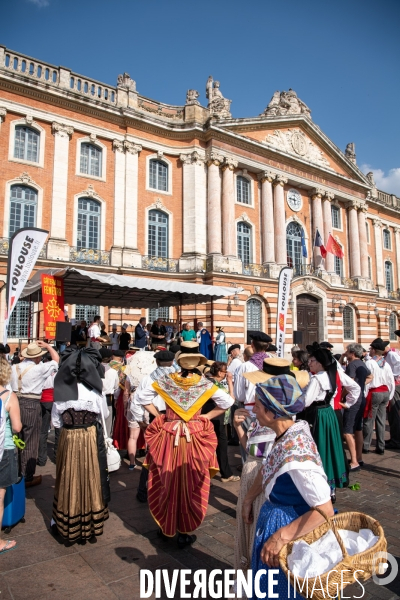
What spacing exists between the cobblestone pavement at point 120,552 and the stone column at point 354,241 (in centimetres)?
2417

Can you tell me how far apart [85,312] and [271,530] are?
18.0 metres

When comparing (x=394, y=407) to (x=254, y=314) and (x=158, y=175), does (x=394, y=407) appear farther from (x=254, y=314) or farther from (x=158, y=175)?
(x=158, y=175)

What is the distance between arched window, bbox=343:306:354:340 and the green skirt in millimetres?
22806

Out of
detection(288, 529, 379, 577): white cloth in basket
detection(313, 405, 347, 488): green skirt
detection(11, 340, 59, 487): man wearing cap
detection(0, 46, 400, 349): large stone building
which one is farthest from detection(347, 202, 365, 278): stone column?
detection(288, 529, 379, 577): white cloth in basket

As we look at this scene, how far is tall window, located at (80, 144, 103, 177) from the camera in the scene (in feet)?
64.8

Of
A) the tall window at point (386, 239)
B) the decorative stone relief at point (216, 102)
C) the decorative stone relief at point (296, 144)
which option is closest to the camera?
the decorative stone relief at point (216, 102)

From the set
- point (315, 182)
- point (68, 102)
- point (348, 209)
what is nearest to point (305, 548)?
point (68, 102)

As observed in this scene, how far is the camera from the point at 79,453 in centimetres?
403

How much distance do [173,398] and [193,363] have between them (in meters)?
0.41

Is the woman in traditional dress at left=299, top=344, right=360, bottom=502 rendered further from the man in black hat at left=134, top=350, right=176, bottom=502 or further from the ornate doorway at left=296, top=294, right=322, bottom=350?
the ornate doorway at left=296, top=294, right=322, bottom=350

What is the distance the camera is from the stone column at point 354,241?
27.8 m

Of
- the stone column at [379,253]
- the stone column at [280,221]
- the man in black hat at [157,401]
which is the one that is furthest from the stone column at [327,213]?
the man in black hat at [157,401]

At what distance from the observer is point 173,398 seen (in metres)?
4.07

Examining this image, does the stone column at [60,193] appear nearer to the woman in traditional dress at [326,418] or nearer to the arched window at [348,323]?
the woman in traditional dress at [326,418]
